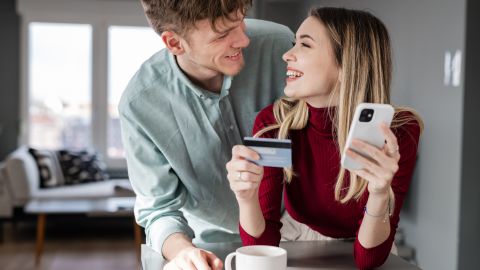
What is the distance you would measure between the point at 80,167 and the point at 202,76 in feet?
15.7

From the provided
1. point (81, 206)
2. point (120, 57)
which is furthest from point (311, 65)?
point (120, 57)

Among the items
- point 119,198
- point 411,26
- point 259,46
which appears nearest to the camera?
point 259,46

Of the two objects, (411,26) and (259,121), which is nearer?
(259,121)

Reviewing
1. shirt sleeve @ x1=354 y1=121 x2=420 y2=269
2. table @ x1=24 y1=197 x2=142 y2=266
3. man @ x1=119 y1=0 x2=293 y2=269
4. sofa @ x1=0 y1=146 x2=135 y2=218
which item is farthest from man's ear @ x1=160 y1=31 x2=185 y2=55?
sofa @ x1=0 y1=146 x2=135 y2=218

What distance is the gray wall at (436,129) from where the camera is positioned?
3.37 metres

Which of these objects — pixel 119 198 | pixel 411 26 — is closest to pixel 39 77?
pixel 119 198

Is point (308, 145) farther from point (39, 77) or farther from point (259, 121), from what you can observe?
point (39, 77)

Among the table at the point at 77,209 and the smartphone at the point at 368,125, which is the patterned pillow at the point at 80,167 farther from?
the smartphone at the point at 368,125

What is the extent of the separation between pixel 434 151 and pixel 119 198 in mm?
2989

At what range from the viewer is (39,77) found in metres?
6.63

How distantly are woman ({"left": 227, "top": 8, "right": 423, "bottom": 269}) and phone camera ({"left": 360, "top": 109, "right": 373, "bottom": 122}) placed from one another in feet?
1.14

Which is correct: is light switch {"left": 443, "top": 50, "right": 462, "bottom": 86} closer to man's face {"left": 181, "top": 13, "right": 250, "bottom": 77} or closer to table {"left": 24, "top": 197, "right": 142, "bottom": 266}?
man's face {"left": 181, "top": 13, "right": 250, "bottom": 77}

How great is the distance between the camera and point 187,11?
148 cm

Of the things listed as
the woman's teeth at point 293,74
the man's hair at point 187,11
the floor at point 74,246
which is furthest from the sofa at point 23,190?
the woman's teeth at point 293,74
